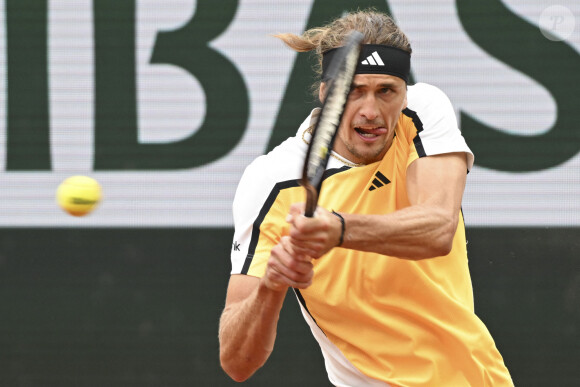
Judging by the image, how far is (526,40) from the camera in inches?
175

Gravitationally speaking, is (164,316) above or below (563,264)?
below

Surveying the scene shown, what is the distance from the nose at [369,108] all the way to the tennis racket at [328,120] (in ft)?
1.94

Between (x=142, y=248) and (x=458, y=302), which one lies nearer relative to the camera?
(x=458, y=302)

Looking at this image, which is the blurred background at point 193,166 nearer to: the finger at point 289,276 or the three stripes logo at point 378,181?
the three stripes logo at point 378,181

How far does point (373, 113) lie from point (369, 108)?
0.02m

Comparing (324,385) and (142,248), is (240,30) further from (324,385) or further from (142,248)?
(324,385)

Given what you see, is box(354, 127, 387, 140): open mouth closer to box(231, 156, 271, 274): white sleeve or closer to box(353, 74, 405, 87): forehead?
box(353, 74, 405, 87): forehead

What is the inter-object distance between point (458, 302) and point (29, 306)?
253 cm

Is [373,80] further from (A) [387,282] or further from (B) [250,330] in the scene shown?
(B) [250,330]

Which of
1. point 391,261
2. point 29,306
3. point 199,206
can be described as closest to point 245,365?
point 391,261

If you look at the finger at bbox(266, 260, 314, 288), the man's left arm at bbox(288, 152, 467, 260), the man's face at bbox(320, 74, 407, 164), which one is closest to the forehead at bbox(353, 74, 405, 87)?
the man's face at bbox(320, 74, 407, 164)

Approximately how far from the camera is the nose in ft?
8.70

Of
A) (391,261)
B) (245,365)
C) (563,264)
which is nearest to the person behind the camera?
(245,365)

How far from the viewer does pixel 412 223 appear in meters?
2.28
